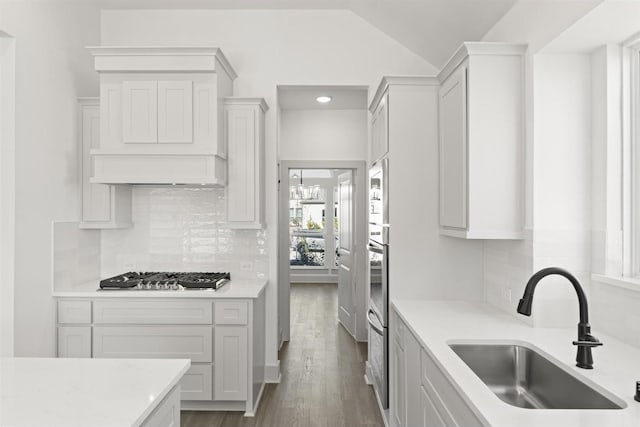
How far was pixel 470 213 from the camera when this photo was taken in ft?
7.66

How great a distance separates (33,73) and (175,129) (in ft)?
3.11

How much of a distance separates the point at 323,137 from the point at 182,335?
9.28 ft

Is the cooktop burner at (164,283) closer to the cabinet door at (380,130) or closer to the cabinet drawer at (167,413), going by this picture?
the cabinet door at (380,130)

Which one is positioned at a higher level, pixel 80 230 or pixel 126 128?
pixel 126 128

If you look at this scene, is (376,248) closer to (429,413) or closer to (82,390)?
(429,413)

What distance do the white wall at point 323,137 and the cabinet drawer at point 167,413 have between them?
3.80 m

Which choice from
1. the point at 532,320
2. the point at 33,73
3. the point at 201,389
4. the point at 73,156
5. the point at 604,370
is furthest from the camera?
the point at 73,156

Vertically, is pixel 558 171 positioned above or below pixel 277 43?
below

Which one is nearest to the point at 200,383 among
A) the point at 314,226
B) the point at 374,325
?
the point at 374,325

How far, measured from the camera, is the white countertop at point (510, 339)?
4.01 ft

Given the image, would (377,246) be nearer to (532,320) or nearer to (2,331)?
(532,320)

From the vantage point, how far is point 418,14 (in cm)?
312

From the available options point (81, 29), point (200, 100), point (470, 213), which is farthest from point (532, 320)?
point (81, 29)

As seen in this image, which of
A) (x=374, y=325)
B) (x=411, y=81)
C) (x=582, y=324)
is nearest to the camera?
(x=582, y=324)
